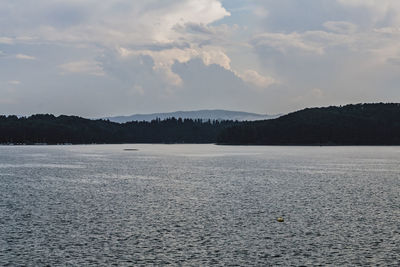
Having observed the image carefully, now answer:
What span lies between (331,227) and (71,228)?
2428 cm

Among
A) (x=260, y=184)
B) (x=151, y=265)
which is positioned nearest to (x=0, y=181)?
(x=260, y=184)

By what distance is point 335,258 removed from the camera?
33.6 meters

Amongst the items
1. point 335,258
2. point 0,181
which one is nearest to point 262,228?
point 335,258

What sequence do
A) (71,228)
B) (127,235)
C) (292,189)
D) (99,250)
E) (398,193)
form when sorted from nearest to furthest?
(99,250) → (127,235) → (71,228) → (398,193) → (292,189)

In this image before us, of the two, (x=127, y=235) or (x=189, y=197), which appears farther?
(x=189, y=197)

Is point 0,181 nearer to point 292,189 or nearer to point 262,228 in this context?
point 292,189

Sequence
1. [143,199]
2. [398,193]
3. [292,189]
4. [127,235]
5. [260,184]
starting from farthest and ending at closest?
[260,184]
[292,189]
[398,193]
[143,199]
[127,235]

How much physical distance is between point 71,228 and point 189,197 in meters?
25.0

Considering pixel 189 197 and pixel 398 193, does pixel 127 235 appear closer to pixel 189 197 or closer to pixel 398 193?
pixel 189 197

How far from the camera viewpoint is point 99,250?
3584cm

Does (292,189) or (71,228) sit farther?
(292,189)

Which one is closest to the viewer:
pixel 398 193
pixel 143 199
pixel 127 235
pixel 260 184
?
pixel 127 235

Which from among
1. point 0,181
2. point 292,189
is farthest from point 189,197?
point 0,181

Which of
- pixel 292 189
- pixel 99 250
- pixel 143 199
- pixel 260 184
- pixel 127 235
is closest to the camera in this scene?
pixel 99 250
